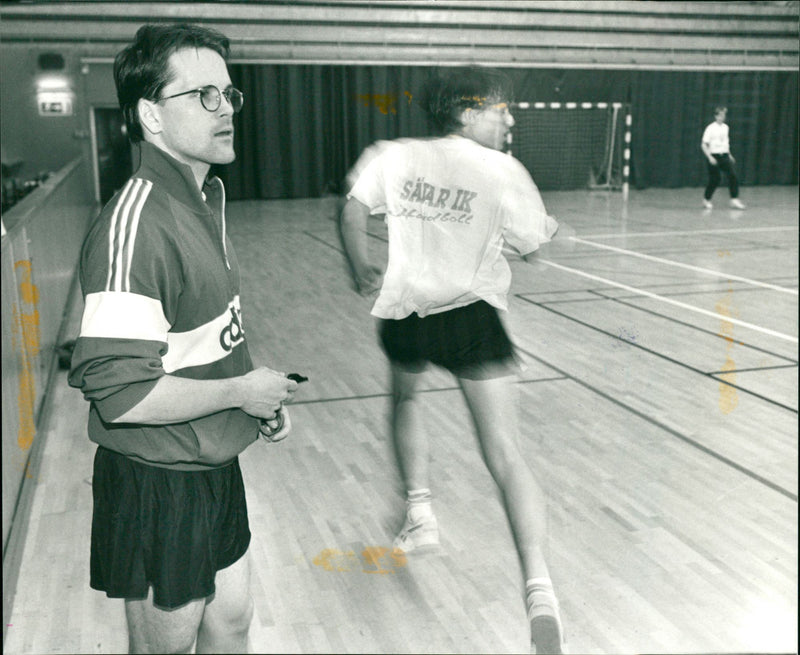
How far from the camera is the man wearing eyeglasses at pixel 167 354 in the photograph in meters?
1.27

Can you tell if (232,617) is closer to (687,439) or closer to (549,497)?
(549,497)

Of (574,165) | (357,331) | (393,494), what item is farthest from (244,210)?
(393,494)

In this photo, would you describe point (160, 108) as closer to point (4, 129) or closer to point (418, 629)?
point (418, 629)

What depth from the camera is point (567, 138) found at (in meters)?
16.4

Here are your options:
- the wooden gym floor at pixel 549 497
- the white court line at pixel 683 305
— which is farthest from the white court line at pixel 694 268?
the wooden gym floor at pixel 549 497

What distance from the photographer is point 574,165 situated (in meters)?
16.6

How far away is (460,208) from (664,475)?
1.69 m

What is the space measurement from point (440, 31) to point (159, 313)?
559 inches

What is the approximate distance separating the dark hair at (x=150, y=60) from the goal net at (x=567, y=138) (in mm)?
15178

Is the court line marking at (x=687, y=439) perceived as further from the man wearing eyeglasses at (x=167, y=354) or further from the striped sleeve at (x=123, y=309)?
the striped sleeve at (x=123, y=309)

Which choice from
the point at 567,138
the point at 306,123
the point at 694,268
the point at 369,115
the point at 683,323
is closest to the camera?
the point at 683,323

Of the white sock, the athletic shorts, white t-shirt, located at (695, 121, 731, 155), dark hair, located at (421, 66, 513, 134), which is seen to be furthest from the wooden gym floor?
white t-shirt, located at (695, 121, 731, 155)

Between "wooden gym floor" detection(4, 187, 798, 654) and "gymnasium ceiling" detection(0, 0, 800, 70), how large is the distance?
8.40 meters

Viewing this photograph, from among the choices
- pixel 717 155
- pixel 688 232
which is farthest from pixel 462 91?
pixel 717 155
